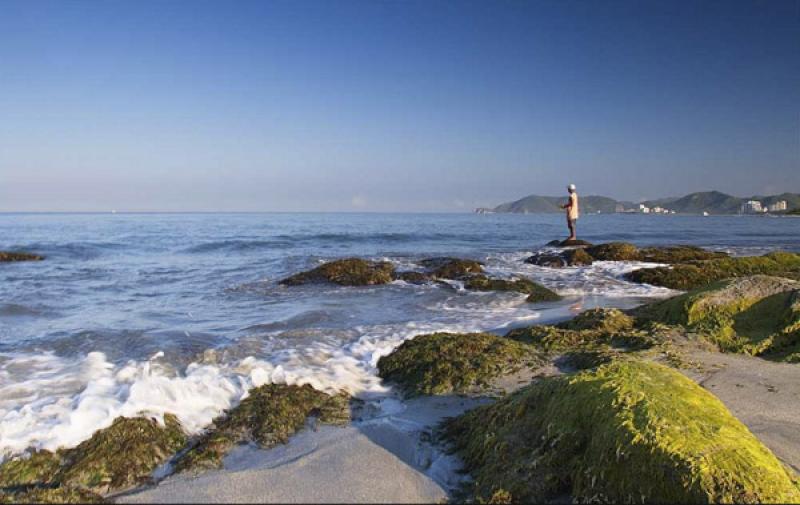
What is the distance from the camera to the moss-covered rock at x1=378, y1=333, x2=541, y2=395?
5090 millimetres

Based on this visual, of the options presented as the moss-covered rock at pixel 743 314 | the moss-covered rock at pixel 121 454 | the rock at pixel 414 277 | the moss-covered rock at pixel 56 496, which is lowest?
the rock at pixel 414 277

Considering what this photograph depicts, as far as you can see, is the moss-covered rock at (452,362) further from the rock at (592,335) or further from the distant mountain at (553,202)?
the distant mountain at (553,202)

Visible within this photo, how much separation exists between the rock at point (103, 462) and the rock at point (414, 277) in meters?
10.4

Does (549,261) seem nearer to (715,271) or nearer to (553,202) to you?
(715,271)

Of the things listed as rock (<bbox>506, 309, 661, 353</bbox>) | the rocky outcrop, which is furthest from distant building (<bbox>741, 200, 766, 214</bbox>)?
rock (<bbox>506, 309, 661, 353</bbox>)

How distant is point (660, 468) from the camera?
2400mm

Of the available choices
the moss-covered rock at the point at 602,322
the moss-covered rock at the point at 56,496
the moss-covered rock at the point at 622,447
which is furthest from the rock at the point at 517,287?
the moss-covered rock at the point at 56,496

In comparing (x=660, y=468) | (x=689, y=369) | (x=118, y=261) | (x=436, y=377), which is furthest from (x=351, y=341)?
(x=118, y=261)

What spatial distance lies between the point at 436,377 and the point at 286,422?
65.6 inches

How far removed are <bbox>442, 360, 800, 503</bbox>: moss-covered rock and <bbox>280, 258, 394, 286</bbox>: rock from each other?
10.6m

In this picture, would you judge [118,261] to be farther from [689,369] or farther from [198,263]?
[689,369]

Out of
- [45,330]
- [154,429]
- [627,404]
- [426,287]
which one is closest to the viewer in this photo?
[627,404]

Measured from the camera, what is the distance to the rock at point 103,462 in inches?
133

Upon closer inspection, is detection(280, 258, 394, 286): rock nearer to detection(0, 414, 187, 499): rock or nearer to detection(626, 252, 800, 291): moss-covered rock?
detection(626, 252, 800, 291): moss-covered rock
